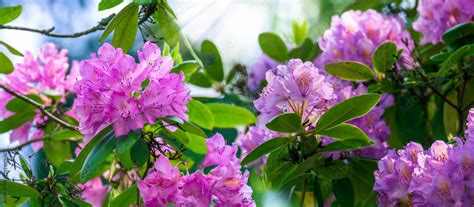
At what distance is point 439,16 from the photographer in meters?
1.85

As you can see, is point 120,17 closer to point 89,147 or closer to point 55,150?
point 89,147

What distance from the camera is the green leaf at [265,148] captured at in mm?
1403

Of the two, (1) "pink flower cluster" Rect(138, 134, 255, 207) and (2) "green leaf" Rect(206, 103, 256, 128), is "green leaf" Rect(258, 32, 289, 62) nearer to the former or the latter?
(2) "green leaf" Rect(206, 103, 256, 128)

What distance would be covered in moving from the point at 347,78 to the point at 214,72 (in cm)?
50

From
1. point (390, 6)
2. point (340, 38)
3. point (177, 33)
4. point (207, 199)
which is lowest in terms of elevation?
point (207, 199)

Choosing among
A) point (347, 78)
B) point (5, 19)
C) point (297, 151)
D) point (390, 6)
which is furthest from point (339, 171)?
point (390, 6)

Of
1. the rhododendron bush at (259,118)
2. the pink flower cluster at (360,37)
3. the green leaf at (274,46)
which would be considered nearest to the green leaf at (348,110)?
the rhododendron bush at (259,118)

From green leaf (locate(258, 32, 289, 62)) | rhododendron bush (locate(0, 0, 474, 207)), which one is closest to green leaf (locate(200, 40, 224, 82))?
rhododendron bush (locate(0, 0, 474, 207))

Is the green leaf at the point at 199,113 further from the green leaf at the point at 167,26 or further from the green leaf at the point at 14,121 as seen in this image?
the green leaf at the point at 14,121

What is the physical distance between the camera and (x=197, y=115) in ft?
5.06

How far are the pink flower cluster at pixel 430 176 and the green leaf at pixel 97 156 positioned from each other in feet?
1.49

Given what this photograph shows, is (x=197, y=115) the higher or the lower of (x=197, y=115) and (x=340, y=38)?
the lower

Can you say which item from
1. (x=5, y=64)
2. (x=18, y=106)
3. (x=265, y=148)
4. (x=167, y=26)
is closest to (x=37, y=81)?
(x=18, y=106)

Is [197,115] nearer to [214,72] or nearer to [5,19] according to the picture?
[5,19]
